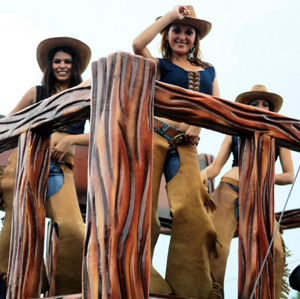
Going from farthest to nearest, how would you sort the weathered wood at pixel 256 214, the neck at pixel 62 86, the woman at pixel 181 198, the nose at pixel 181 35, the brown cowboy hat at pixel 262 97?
the brown cowboy hat at pixel 262 97
the neck at pixel 62 86
the nose at pixel 181 35
the woman at pixel 181 198
the weathered wood at pixel 256 214

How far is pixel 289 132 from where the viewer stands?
420cm

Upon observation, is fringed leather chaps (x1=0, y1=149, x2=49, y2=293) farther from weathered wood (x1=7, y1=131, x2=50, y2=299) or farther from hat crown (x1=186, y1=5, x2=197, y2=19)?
hat crown (x1=186, y1=5, x2=197, y2=19)

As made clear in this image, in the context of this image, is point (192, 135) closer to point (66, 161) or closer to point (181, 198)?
point (181, 198)

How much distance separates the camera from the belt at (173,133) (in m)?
4.74

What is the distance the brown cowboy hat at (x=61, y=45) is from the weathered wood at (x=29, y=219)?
1257 millimetres

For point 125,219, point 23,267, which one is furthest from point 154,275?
point 125,219

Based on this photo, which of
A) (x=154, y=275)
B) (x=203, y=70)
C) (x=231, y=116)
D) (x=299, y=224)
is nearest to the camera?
(x=231, y=116)

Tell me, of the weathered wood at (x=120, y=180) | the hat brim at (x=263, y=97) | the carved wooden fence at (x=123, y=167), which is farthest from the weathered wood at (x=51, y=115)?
the hat brim at (x=263, y=97)

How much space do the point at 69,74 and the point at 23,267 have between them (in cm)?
170

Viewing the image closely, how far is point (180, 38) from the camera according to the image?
510 centimetres

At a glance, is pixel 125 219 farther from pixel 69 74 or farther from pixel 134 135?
pixel 69 74

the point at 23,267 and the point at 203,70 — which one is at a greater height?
the point at 203,70

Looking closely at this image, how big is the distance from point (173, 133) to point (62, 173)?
778mm

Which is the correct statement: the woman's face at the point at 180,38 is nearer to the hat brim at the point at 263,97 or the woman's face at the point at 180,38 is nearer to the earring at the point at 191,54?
the earring at the point at 191,54
